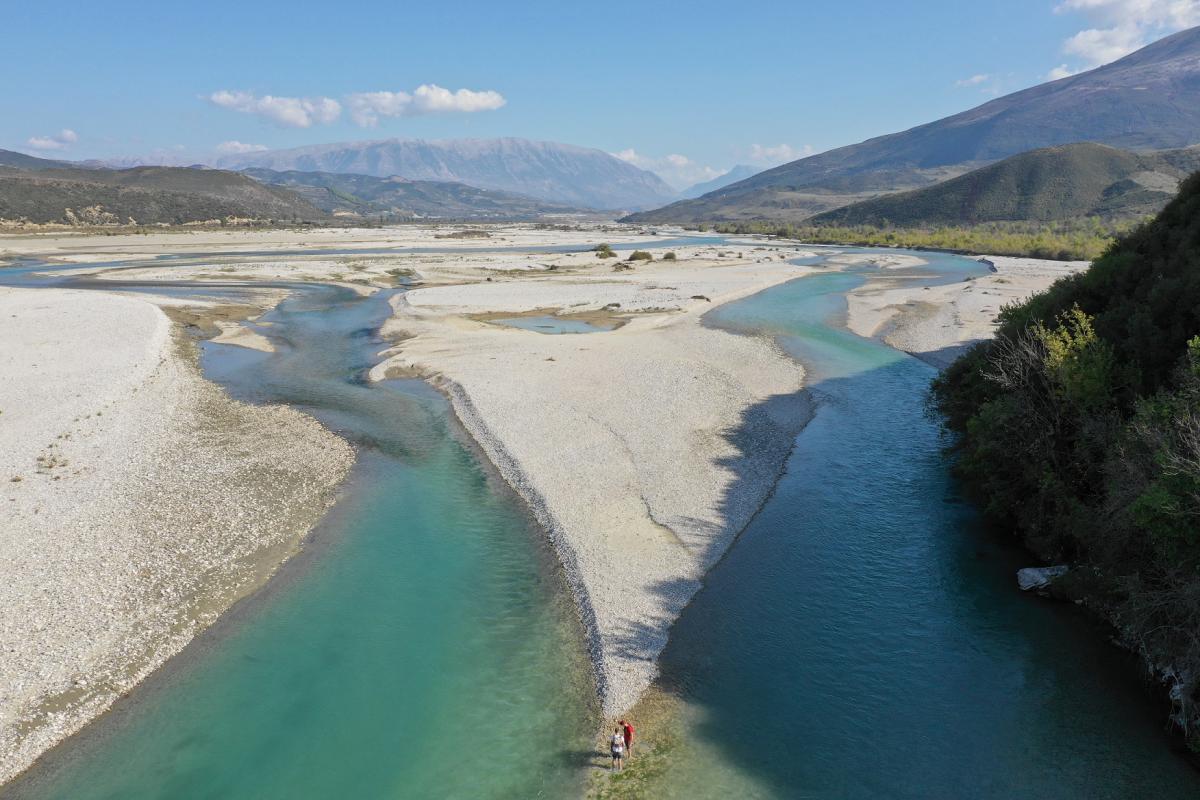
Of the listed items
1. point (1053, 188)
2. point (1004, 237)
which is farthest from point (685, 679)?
point (1053, 188)

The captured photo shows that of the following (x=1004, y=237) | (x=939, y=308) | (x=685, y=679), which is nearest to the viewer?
(x=685, y=679)

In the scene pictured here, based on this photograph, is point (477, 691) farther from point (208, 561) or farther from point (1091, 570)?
point (1091, 570)

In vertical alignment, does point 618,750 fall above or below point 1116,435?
below

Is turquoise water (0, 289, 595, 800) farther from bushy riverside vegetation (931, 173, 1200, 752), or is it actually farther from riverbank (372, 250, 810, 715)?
bushy riverside vegetation (931, 173, 1200, 752)

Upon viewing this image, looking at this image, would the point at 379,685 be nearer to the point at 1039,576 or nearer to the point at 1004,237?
the point at 1039,576

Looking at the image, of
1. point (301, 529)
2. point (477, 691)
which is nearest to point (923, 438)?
point (477, 691)

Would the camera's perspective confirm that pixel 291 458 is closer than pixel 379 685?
No

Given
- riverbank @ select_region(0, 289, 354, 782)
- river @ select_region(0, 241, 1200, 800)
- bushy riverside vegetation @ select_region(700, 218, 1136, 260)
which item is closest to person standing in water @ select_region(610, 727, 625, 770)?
river @ select_region(0, 241, 1200, 800)
